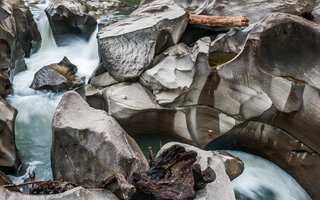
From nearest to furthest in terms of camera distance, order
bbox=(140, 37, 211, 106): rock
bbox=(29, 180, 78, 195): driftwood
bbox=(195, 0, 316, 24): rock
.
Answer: bbox=(29, 180, 78, 195): driftwood → bbox=(140, 37, 211, 106): rock → bbox=(195, 0, 316, 24): rock

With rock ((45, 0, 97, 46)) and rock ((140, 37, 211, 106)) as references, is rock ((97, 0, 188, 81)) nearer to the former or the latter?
rock ((140, 37, 211, 106))

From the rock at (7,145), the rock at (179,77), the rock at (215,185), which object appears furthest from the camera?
the rock at (179,77)

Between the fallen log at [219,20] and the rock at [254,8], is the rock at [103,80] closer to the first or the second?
the fallen log at [219,20]

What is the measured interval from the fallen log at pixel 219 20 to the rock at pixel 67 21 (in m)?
3.74

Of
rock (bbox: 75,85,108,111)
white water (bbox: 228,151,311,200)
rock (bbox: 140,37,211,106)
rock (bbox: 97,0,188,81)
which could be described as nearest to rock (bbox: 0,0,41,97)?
rock (bbox: 75,85,108,111)

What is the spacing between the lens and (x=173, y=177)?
104 inches

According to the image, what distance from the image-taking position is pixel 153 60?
5.72 meters

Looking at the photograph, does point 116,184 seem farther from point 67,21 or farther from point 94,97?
point 67,21

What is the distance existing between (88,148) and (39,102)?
3516 mm

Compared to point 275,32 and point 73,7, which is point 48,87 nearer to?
point 73,7

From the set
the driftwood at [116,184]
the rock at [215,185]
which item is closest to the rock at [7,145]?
the driftwood at [116,184]

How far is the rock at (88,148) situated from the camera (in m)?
2.97

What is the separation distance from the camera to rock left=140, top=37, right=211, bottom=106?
197 inches

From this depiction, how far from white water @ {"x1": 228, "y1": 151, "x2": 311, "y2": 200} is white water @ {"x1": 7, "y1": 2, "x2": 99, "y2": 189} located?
10.4 ft
